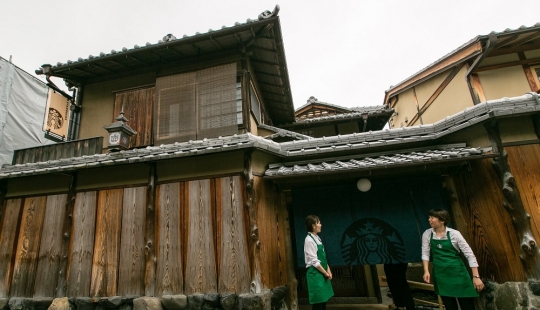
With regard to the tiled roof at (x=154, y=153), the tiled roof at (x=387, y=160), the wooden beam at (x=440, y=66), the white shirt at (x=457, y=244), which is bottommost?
the white shirt at (x=457, y=244)

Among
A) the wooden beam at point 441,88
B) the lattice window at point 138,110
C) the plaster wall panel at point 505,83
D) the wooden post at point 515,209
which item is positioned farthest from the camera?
the wooden beam at point 441,88

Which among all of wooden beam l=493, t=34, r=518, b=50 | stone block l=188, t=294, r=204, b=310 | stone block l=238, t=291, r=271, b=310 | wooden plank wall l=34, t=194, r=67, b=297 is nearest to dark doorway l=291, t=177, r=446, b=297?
stone block l=238, t=291, r=271, b=310

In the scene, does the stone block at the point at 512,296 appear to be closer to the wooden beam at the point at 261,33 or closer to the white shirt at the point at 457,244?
the white shirt at the point at 457,244

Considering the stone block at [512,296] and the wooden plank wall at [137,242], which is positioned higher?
the wooden plank wall at [137,242]

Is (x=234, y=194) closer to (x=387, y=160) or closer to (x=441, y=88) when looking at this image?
(x=387, y=160)

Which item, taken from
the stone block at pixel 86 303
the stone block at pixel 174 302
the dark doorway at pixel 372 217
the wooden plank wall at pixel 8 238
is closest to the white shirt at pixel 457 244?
the dark doorway at pixel 372 217

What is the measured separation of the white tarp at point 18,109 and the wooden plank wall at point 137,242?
5257 millimetres

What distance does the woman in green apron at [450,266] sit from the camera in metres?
4.84

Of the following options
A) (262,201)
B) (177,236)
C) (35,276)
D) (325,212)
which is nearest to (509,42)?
(325,212)

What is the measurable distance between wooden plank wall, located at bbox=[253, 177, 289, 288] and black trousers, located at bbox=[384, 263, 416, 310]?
270 cm

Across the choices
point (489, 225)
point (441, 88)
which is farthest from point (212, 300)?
point (441, 88)

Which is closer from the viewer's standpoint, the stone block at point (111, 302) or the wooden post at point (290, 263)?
the stone block at point (111, 302)

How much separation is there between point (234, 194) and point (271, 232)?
4.32 feet

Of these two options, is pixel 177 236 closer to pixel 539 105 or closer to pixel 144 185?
pixel 144 185
